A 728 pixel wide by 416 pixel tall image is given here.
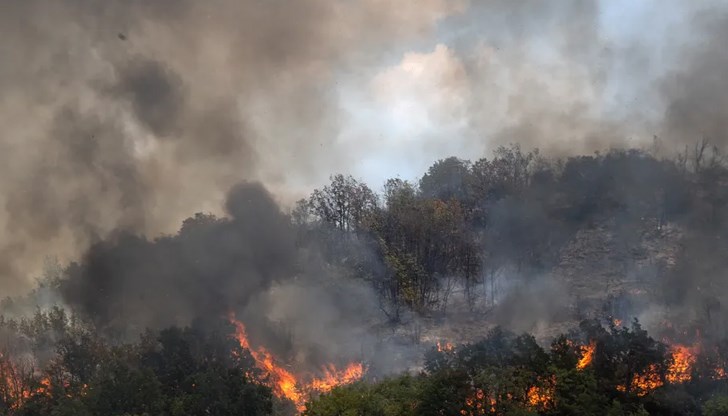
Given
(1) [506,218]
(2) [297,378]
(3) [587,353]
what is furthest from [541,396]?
(1) [506,218]

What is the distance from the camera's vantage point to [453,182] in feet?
270

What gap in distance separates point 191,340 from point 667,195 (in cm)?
5263

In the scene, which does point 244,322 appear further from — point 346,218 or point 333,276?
point 346,218

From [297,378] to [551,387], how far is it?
73.0 feet

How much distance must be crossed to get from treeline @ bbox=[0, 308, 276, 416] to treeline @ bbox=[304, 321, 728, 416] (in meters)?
6.07

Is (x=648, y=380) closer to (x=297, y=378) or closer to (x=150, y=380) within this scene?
(x=297, y=378)

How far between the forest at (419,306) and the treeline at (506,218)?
0.22 metres

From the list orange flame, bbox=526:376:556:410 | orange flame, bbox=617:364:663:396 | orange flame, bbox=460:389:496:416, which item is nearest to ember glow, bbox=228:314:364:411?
orange flame, bbox=460:389:496:416

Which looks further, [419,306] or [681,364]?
[419,306]

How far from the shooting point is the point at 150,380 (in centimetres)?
3509

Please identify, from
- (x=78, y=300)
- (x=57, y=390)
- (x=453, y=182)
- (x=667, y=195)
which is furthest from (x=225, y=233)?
(x=667, y=195)

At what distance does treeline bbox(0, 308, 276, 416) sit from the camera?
34.2 m

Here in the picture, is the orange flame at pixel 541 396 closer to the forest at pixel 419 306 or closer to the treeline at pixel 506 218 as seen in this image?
the forest at pixel 419 306

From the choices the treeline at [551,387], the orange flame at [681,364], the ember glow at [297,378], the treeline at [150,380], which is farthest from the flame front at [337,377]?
the orange flame at [681,364]
